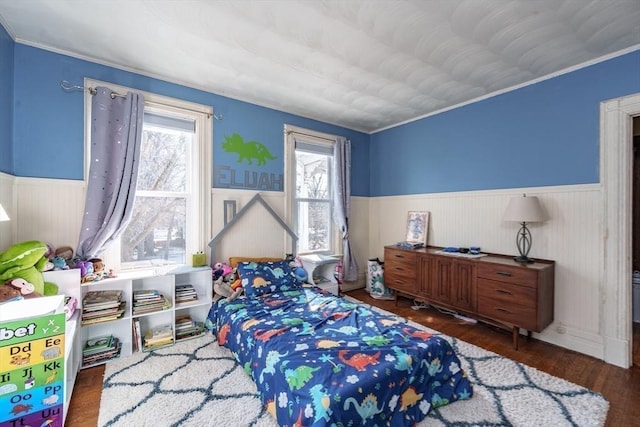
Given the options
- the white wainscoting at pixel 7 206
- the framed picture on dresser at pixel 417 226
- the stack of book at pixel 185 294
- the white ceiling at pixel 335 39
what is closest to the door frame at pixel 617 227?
the white ceiling at pixel 335 39

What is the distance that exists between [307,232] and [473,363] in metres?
2.47

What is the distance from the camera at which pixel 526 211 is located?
2600 mm

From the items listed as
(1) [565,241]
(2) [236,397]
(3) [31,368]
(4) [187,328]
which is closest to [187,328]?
(4) [187,328]

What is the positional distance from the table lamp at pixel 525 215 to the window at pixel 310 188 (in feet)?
7.57

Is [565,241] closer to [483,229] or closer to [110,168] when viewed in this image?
→ [483,229]

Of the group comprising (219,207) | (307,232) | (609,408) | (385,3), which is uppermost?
(385,3)

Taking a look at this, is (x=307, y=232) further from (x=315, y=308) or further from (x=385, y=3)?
(x=385, y=3)

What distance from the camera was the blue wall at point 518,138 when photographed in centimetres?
245

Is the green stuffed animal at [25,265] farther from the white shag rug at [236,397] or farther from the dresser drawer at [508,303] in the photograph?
the dresser drawer at [508,303]

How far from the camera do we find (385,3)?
178 centimetres

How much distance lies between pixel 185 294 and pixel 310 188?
213 centimetres

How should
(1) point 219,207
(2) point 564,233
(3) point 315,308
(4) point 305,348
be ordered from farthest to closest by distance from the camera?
(1) point 219,207, (2) point 564,233, (3) point 315,308, (4) point 305,348

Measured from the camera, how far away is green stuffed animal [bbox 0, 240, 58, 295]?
1.76m

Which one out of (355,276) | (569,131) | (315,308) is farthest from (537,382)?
(355,276)
